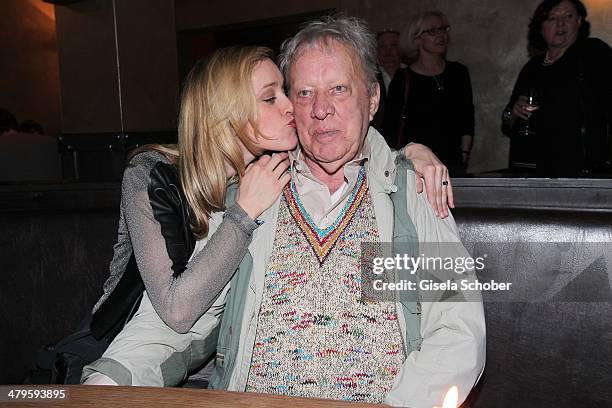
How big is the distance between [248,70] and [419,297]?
0.88 meters

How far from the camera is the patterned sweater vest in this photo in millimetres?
1606

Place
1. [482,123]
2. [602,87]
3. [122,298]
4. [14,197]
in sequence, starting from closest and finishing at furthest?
1. [122,298]
2. [14,197]
3. [602,87]
4. [482,123]

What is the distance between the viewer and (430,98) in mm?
3654

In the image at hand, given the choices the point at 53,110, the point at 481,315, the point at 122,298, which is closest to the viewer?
the point at 481,315

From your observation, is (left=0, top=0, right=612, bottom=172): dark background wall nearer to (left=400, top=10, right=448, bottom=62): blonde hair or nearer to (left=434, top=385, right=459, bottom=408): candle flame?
(left=400, top=10, right=448, bottom=62): blonde hair

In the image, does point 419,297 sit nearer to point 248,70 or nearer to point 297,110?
point 297,110

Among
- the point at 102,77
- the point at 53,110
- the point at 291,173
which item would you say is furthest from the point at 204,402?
the point at 53,110

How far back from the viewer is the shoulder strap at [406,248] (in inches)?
64.5

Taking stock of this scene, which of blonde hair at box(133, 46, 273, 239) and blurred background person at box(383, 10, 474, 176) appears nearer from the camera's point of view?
blonde hair at box(133, 46, 273, 239)

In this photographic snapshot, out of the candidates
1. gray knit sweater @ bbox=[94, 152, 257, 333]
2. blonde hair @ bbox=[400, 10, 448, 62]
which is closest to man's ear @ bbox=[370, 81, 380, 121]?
gray knit sweater @ bbox=[94, 152, 257, 333]

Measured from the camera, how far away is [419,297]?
1685 mm

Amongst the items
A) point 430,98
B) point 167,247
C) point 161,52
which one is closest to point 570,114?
point 430,98

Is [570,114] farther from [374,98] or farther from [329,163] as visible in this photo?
[329,163]

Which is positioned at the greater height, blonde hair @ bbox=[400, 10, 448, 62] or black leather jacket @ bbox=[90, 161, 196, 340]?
blonde hair @ bbox=[400, 10, 448, 62]
